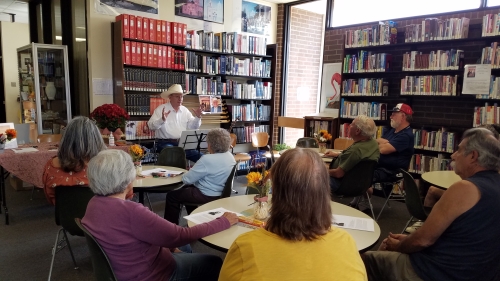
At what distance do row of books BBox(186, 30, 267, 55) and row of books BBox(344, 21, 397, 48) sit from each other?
1705 mm

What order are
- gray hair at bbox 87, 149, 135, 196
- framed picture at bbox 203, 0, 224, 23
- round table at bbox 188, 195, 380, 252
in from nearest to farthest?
gray hair at bbox 87, 149, 135, 196 → round table at bbox 188, 195, 380, 252 → framed picture at bbox 203, 0, 224, 23

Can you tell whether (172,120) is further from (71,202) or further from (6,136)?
(71,202)

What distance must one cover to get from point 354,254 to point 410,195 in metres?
2.09

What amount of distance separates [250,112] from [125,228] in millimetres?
5242

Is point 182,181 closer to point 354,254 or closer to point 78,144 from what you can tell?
point 78,144

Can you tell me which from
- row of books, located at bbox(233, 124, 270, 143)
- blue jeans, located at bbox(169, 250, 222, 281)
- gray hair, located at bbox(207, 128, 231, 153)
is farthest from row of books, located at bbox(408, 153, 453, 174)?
blue jeans, located at bbox(169, 250, 222, 281)

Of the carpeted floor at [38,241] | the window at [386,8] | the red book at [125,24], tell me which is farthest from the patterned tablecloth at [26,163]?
the window at [386,8]

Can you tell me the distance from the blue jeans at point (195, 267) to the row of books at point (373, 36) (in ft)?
14.7

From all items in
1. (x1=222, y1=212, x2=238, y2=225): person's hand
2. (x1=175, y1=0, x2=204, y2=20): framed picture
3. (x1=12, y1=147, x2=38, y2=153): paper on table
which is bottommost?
(x1=222, y1=212, x2=238, y2=225): person's hand

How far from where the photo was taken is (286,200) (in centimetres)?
122

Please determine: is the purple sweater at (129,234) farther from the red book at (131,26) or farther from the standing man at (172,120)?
the red book at (131,26)

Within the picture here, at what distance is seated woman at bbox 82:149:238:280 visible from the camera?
158 cm

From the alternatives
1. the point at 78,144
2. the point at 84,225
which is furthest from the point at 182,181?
the point at 84,225

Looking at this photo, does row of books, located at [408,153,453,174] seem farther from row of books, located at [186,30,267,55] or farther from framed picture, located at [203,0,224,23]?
framed picture, located at [203,0,224,23]
